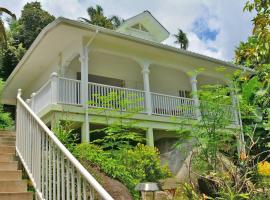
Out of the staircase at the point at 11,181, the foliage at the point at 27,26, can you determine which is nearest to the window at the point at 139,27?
the staircase at the point at 11,181

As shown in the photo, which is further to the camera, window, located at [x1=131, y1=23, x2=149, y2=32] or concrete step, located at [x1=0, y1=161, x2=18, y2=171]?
window, located at [x1=131, y1=23, x2=149, y2=32]

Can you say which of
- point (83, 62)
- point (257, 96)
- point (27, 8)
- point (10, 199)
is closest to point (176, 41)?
point (27, 8)

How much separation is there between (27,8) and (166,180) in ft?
92.8

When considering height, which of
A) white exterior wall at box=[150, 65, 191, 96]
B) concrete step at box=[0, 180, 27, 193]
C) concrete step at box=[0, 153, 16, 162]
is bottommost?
concrete step at box=[0, 180, 27, 193]

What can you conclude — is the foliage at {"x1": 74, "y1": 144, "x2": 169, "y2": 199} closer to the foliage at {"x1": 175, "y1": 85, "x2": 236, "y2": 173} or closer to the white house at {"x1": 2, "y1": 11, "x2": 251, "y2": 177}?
the foliage at {"x1": 175, "y1": 85, "x2": 236, "y2": 173}

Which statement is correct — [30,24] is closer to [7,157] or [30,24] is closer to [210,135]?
[210,135]

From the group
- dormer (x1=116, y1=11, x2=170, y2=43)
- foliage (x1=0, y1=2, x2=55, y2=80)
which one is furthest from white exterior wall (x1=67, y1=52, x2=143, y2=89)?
foliage (x1=0, y1=2, x2=55, y2=80)

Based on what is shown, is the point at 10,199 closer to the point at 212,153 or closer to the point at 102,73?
the point at 212,153

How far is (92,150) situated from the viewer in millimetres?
8195

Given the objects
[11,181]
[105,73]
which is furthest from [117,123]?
[105,73]

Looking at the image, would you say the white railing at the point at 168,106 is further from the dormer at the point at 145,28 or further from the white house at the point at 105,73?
the dormer at the point at 145,28

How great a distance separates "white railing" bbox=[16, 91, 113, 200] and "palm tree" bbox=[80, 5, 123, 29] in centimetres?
3306

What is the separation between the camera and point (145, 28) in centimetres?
1872

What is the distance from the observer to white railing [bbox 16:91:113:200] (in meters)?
3.59
